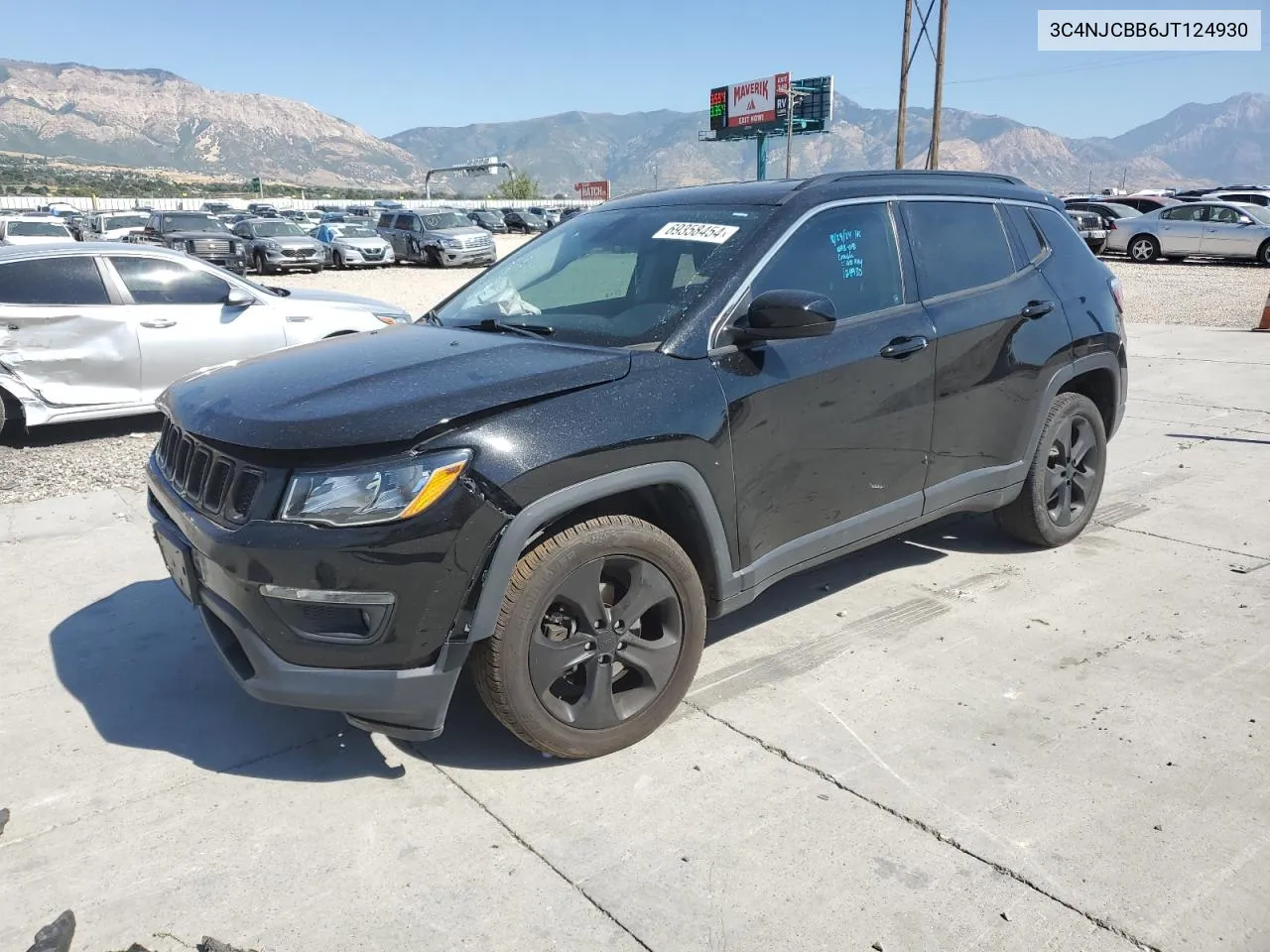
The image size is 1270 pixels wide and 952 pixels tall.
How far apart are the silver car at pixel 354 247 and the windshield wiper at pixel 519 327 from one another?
2646 centimetres

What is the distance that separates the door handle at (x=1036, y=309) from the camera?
14.9ft

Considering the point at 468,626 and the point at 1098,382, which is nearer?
the point at 468,626

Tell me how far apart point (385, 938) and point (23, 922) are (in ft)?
3.08

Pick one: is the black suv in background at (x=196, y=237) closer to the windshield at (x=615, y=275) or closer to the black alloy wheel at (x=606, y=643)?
the windshield at (x=615, y=275)

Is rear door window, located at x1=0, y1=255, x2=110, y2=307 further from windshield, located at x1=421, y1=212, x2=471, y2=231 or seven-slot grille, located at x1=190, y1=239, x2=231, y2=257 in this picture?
windshield, located at x1=421, y1=212, x2=471, y2=231

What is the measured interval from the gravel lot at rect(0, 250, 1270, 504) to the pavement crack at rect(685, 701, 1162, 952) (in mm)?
4934

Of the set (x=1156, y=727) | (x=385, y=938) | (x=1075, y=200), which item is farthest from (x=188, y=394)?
(x=1075, y=200)

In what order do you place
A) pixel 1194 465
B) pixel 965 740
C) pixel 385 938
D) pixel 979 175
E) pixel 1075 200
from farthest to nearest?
pixel 1075 200 → pixel 1194 465 → pixel 979 175 → pixel 965 740 → pixel 385 938

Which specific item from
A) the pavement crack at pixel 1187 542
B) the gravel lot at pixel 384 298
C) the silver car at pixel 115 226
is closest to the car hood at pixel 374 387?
the pavement crack at pixel 1187 542

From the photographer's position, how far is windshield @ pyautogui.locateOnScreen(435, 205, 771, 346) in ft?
11.6

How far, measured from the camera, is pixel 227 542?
9.22ft

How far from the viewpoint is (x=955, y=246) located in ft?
14.3

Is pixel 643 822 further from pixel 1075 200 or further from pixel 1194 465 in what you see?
pixel 1075 200

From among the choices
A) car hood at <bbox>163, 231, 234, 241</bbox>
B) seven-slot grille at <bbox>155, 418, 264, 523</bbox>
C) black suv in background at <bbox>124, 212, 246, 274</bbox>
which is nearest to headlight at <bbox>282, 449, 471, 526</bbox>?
seven-slot grille at <bbox>155, 418, 264, 523</bbox>
